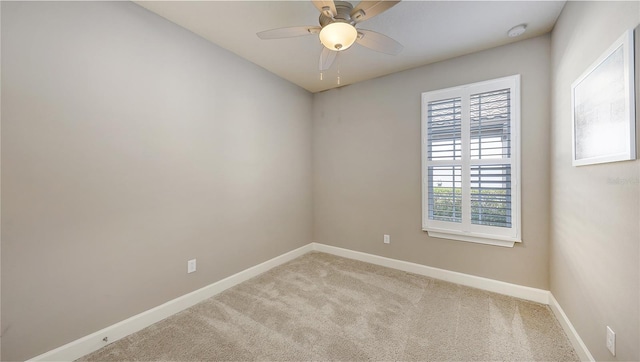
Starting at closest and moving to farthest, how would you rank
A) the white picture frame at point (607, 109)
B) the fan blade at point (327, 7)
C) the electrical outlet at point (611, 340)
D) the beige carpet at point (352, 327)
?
the white picture frame at point (607, 109), the electrical outlet at point (611, 340), the fan blade at point (327, 7), the beige carpet at point (352, 327)

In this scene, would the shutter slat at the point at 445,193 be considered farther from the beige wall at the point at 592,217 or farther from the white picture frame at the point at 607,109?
the white picture frame at the point at 607,109

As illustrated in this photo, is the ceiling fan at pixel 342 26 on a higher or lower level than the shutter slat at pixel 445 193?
higher

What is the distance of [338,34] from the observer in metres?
1.50

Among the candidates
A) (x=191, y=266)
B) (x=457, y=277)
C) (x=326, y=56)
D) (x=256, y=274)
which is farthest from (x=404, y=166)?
(x=191, y=266)

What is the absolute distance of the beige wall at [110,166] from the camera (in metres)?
1.45

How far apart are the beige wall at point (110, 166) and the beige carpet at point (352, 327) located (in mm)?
361

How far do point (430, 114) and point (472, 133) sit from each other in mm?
509

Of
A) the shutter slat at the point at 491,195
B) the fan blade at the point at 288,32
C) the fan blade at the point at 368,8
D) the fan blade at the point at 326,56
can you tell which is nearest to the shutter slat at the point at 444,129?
the shutter slat at the point at 491,195

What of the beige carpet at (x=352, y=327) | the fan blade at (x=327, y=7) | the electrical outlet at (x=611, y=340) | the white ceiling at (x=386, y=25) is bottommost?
the beige carpet at (x=352, y=327)

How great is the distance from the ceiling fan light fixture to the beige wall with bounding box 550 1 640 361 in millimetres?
1331

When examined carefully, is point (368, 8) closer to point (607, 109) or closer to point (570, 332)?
point (607, 109)

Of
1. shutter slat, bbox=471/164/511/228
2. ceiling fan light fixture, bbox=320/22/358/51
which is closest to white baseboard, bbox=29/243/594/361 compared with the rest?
shutter slat, bbox=471/164/511/228

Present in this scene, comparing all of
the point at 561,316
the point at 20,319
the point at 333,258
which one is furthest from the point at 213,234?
the point at 561,316

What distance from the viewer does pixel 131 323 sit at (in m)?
1.90
